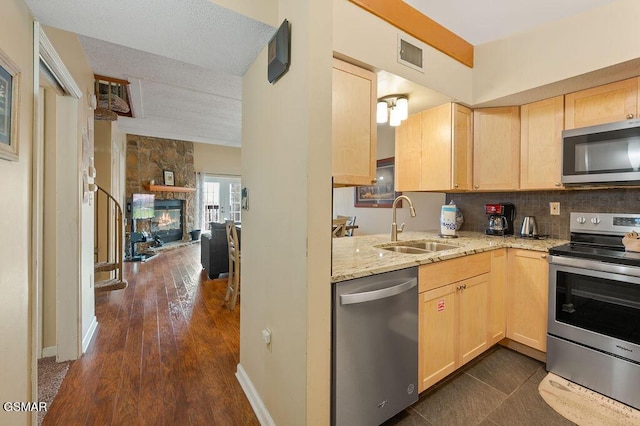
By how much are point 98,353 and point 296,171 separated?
7.78 feet

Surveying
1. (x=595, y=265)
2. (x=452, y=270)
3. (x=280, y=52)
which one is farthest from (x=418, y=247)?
(x=280, y=52)

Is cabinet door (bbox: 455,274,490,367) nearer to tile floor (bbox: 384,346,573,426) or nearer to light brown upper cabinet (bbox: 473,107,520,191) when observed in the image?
tile floor (bbox: 384,346,573,426)

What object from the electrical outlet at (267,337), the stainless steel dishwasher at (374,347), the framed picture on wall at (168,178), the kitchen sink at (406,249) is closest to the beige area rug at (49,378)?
the electrical outlet at (267,337)

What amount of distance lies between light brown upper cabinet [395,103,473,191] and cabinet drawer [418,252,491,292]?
2.35ft

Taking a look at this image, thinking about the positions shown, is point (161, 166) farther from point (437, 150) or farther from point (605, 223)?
point (605, 223)

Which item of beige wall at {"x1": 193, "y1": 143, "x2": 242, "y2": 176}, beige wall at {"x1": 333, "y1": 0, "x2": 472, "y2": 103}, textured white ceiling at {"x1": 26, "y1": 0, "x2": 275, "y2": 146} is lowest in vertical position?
textured white ceiling at {"x1": 26, "y1": 0, "x2": 275, "y2": 146}

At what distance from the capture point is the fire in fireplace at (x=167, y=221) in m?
7.09

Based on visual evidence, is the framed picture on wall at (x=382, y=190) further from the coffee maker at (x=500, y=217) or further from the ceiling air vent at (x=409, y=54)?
the ceiling air vent at (x=409, y=54)

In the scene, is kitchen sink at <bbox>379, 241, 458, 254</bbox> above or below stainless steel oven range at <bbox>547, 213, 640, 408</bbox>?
above

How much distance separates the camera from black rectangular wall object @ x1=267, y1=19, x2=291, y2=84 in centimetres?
133

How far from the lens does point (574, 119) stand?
2.21m

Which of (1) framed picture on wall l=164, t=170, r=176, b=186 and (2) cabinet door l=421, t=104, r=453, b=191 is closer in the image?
(2) cabinet door l=421, t=104, r=453, b=191

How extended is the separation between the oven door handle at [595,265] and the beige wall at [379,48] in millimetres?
1437

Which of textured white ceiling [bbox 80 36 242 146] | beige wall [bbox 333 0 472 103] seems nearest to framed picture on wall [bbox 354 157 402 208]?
beige wall [bbox 333 0 472 103]
